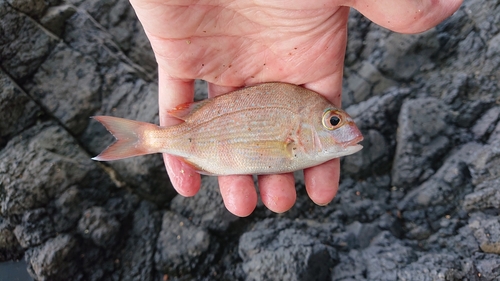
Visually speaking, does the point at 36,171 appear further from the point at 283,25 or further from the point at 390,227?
the point at 390,227

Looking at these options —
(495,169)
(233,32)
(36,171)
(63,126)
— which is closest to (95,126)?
(63,126)

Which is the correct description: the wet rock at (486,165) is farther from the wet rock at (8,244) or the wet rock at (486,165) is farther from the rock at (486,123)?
the wet rock at (8,244)

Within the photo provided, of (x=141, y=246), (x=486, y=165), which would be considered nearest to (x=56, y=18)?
(x=141, y=246)

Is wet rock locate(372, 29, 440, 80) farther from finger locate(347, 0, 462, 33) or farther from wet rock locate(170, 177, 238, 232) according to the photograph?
wet rock locate(170, 177, 238, 232)

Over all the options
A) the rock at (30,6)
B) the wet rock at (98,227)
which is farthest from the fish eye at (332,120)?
the rock at (30,6)

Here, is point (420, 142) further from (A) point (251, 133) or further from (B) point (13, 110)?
(B) point (13, 110)

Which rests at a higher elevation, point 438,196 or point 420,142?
point 420,142

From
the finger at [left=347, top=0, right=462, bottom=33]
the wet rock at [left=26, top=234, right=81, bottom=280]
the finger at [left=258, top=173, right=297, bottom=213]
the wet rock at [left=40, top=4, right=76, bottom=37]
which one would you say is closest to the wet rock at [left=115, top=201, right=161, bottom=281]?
the wet rock at [left=26, top=234, right=81, bottom=280]
